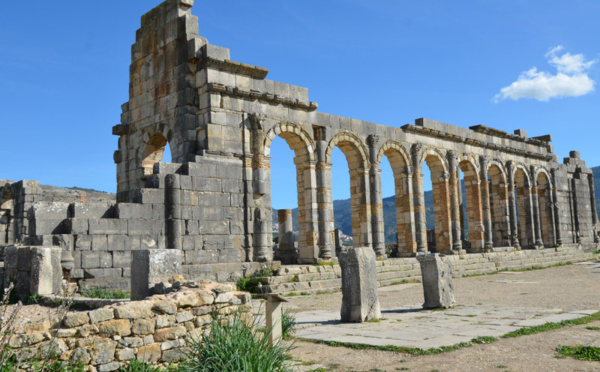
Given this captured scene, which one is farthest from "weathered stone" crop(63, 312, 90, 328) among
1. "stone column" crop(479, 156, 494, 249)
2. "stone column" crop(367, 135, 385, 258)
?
"stone column" crop(479, 156, 494, 249)

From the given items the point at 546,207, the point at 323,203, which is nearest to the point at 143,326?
the point at 323,203

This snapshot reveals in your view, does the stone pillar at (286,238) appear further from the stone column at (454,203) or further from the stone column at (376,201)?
the stone column at (454,203)

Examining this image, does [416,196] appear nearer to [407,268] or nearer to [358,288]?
[407,268]

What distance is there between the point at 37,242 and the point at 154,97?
6213mm

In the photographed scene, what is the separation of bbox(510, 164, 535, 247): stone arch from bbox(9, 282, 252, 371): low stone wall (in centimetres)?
2351

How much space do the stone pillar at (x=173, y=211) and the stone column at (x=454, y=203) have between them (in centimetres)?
1243

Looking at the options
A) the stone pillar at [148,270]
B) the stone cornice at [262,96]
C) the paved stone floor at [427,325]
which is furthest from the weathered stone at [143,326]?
the stone cornice at [262,96]

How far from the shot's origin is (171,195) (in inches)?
532

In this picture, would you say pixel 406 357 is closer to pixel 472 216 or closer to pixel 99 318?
pixel 99 318

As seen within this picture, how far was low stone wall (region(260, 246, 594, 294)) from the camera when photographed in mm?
14312

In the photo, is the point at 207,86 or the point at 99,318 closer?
the point at 99,318

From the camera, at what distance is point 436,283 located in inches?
414

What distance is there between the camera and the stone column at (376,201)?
18.6 m

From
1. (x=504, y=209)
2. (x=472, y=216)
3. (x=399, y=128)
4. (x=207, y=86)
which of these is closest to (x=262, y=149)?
(x=207, y=86)
